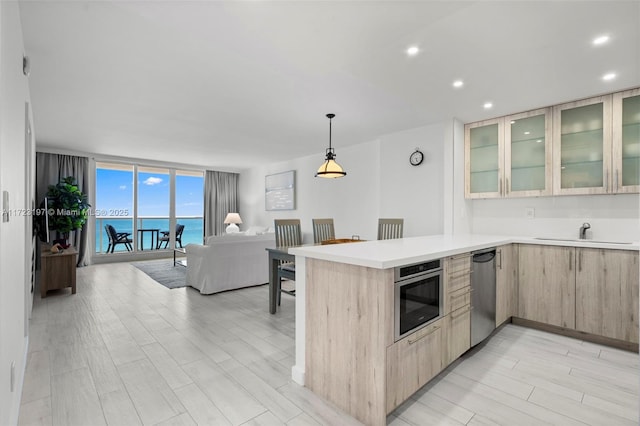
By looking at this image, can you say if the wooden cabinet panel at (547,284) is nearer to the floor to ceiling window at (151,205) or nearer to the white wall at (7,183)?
the white wall at (7,183)

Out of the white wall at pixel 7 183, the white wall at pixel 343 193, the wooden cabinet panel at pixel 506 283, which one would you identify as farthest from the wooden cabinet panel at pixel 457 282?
the white wall at pixel 343 193

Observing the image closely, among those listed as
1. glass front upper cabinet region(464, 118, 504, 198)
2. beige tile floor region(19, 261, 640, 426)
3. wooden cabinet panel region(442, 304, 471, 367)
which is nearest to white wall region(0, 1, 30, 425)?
beige tile floor region(19, 261, 640, 426)

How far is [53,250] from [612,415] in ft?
20.0

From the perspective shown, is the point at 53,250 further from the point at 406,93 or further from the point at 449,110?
the point at 449,110

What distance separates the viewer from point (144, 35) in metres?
2.24

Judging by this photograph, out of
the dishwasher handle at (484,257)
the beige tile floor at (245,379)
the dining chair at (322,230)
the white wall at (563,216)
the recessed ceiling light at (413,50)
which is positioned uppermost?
the recessed ceiling light at (413,50)

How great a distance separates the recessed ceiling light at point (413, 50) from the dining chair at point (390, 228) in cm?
216

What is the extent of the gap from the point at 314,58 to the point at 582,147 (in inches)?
108

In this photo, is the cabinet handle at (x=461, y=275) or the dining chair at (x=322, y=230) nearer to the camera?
the cabinet handle at (x=461, y=275)

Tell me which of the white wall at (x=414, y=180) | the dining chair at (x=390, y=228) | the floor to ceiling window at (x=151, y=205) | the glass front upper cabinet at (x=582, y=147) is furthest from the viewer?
the floor to ceiling window at (x=151, y=205)

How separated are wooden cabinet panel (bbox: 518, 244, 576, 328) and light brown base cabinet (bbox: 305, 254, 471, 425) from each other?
1379 millimetres

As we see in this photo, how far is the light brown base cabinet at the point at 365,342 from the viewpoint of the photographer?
5.13 ft

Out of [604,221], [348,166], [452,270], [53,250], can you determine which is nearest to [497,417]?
[452,270]

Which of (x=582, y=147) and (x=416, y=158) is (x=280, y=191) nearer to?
(x=416, y=158)
